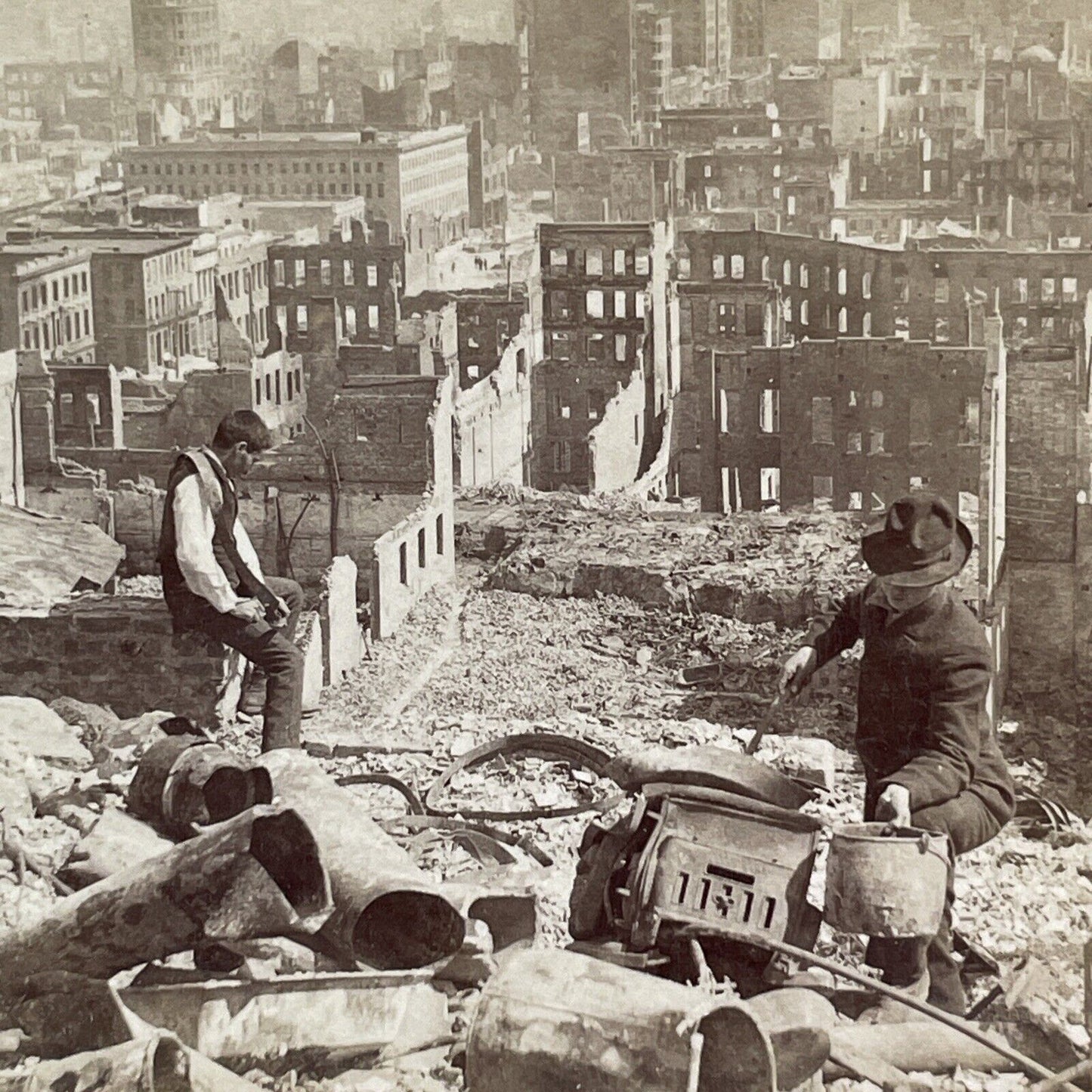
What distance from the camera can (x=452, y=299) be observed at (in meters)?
33.1

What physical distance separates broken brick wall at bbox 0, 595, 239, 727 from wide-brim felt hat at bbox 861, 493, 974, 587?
12.0 ft

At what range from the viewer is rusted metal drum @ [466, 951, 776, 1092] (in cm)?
529

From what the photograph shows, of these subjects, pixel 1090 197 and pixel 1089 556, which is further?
pixel 1090 197

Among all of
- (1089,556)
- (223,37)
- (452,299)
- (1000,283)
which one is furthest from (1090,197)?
(1089,556)

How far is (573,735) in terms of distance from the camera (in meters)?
8.76

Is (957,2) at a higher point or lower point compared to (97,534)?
higher

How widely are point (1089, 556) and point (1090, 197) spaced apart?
27065mm

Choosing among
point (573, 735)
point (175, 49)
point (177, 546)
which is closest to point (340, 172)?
point (175, 49)

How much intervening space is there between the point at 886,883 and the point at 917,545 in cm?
118

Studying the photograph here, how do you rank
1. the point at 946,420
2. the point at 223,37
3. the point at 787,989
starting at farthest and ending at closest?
the point at 946,420 → the point at 223,37 → the point at 787,989

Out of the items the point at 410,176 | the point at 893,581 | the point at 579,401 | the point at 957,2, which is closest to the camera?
the point at 893,581

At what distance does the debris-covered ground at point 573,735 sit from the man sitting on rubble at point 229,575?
0.55 meters

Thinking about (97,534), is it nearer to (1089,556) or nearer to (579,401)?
(1089,556)

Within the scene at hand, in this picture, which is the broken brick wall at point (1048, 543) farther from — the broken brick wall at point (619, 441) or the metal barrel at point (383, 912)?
the broken brick wall at point (619, 441)
